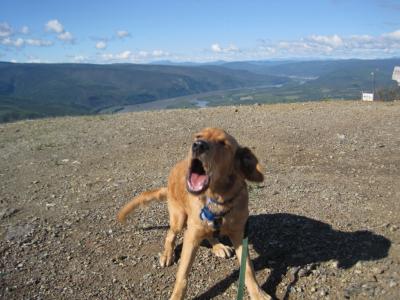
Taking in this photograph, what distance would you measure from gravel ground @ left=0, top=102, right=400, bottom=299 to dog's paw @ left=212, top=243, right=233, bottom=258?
83 mm

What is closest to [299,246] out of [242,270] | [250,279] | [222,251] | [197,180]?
[222,251]

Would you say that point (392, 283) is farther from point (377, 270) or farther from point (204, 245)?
point (204, 245)

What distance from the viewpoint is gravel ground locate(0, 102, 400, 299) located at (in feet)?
15.3

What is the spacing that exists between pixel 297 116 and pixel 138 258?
10357 mm

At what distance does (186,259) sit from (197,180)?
2.80 feet

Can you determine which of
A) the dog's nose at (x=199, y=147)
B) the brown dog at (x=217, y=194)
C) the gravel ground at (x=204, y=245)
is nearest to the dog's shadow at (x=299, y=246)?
the gravel ground at (x=204, y=245)

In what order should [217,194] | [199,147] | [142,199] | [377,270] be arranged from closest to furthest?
[199,147], [217,194], [377,270], [142,199]

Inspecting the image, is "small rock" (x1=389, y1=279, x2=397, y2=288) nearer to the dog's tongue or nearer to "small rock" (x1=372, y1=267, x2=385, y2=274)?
"small rock" (x1=372, y1=267, x2=385, y2=274)

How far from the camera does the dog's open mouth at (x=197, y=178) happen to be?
3904 millimetres

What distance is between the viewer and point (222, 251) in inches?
205

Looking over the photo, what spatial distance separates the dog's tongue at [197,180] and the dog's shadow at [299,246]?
4.42ft

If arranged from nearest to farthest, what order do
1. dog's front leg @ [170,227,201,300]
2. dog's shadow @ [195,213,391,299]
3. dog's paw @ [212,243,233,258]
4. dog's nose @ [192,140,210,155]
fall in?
dog's nose @ [192,140,210,155] → dog's front leg @ [170,227,201,300] → dog's shadow @ [195,213,391,299] → dog's paw @ [212,243,233,258]

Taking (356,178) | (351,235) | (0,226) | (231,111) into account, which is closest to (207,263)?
(351,235)

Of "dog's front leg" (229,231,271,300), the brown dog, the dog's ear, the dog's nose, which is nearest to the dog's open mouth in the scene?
the brown dog
